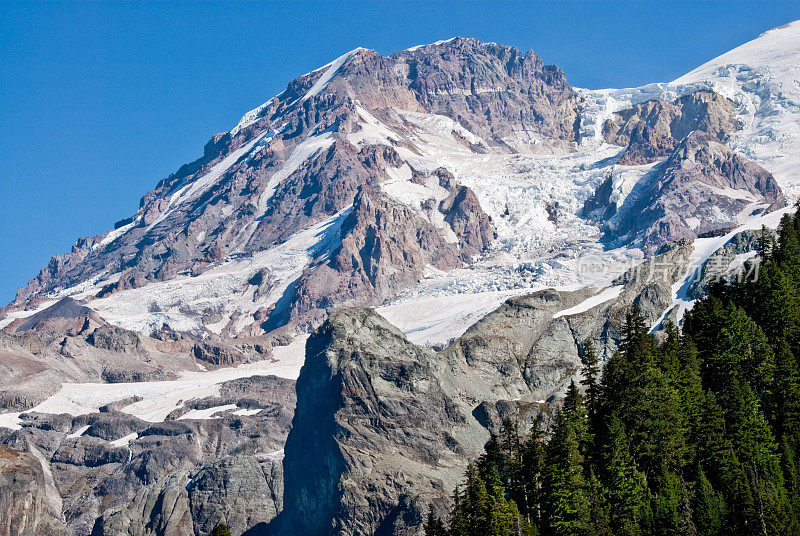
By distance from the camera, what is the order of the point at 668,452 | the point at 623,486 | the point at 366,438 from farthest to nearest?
the point at 366,438, the point at 668,452, the point at 623,486

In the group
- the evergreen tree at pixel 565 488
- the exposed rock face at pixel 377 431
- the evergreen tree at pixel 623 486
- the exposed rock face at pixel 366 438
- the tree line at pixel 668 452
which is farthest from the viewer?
the exposed rock face at pixel 377 431

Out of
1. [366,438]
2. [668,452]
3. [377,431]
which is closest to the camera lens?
[668,452]

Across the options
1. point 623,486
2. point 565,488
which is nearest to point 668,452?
point 623,486

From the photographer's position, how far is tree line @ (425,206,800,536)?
101000 mm

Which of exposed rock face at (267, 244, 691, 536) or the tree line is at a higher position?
exposed rock face at (267, 244, 691, 536)

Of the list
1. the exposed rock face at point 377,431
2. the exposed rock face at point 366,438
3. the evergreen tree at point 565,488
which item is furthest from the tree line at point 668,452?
the exposed rock face at point 366,438

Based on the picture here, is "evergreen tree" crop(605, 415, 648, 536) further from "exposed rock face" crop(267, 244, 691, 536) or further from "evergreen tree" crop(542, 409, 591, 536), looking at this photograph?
"exposed rock face" crop(267, 244, 691, 536)

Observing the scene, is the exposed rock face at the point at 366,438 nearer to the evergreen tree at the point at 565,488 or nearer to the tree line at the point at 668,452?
the tree line at the point at 668,452

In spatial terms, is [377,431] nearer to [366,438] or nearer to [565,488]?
[366,438]

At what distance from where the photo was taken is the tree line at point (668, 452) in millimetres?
101000

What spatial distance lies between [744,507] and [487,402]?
93.1 m

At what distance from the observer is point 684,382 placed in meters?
116

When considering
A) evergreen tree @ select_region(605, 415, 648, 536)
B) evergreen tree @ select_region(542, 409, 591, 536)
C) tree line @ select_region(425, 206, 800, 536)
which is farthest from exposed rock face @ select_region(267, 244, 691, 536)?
evergreen tree @ select_region(542, 409, 591, 536)

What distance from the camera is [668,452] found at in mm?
108688
